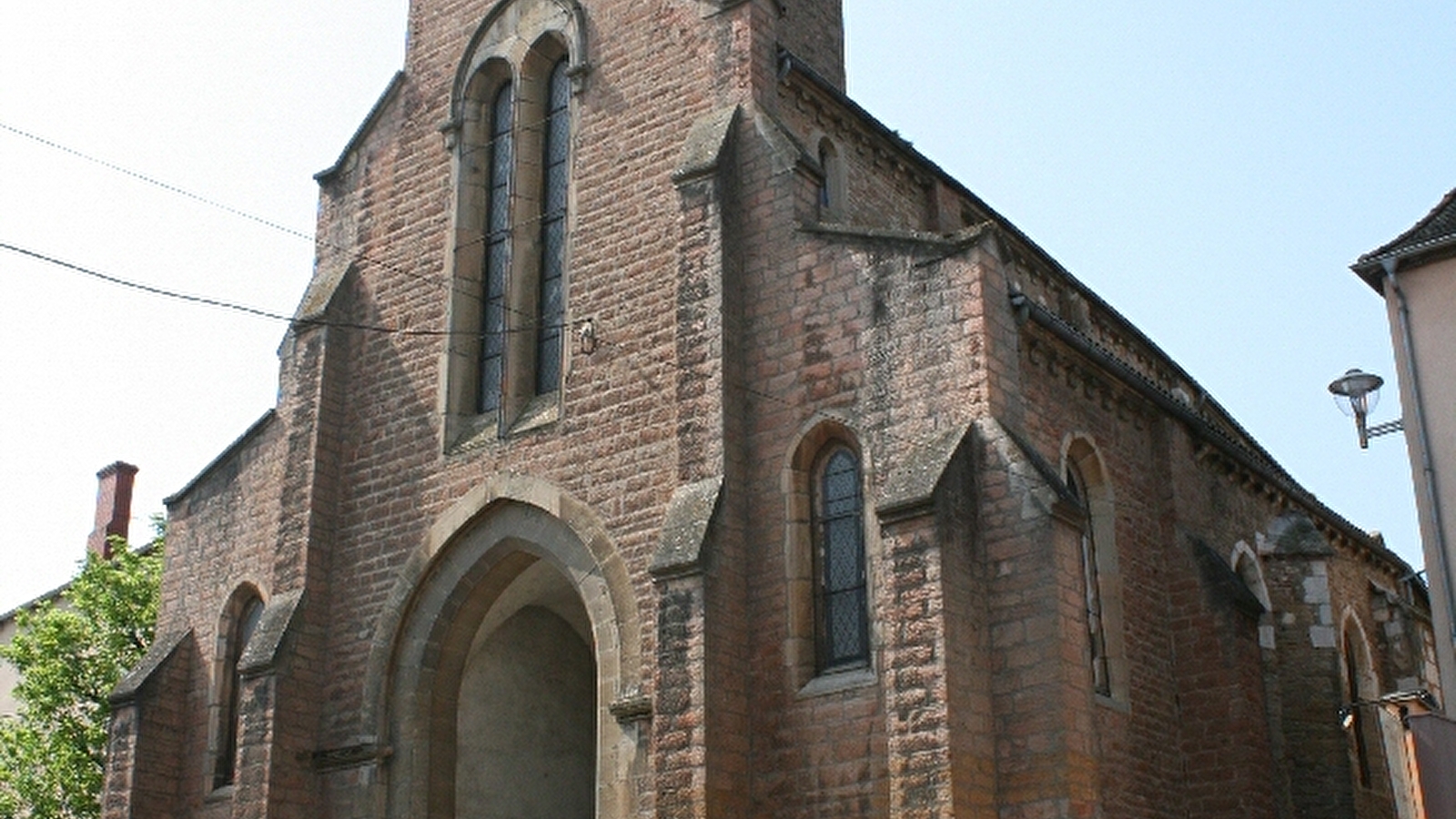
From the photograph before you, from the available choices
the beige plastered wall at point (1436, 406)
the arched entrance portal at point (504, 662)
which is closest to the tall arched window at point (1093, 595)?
the beige plastered wall at point (1436, 406)

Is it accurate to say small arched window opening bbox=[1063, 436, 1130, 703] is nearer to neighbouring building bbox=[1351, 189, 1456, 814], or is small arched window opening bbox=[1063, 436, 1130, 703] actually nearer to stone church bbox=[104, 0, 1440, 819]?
stone church bbox=[104, 0, 1440, 819]

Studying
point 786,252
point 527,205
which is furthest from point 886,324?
point 527,205

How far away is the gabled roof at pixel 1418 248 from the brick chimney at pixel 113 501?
89.3ft

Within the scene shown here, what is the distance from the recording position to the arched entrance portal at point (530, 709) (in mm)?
18500

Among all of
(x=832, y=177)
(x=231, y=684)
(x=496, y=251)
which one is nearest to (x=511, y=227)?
(x=496, y=251)

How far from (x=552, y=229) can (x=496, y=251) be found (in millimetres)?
831

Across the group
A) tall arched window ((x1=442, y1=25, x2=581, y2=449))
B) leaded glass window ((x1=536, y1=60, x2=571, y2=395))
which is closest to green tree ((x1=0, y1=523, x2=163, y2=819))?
tall arched window ((x1=442, y1=25, x2=581, y2=449))

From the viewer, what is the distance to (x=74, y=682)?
80.6 ft

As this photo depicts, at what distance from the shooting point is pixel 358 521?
62.6 feet

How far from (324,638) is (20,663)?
9.10 metres

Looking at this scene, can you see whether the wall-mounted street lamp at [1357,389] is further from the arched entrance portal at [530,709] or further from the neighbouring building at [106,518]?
the neighbouring building at [106,518]

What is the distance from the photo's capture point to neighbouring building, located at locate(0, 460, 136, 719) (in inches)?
1398

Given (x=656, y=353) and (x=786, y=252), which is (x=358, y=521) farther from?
(x=786, y=252)

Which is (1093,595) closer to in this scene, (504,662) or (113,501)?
(504,662)
